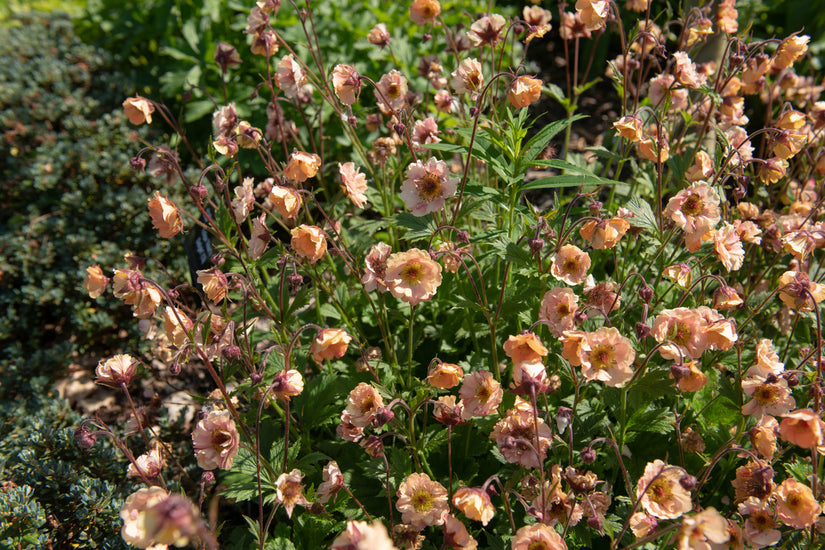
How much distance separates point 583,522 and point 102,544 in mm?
1684

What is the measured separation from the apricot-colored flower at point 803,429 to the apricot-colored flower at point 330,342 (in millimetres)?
1123

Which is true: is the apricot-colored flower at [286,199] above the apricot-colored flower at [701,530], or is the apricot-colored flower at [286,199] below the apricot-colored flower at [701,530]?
above

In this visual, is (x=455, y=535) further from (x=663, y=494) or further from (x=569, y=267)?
(x=569, y=267)

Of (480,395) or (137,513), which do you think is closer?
(137,513)

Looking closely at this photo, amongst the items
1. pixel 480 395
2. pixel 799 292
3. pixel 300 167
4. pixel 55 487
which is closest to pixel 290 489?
pixel 480 395

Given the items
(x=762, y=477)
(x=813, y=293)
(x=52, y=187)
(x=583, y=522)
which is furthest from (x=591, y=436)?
(x=52, y=187)

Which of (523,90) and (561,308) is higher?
(523,90)

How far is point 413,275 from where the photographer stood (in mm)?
1725

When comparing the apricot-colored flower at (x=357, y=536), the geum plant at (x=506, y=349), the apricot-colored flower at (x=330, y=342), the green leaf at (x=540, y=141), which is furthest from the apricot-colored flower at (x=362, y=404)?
the green leaf at (x=540, y=141)

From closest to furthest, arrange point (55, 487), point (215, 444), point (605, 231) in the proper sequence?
point (215, 444) < point (605, 231) < point (55, 487)

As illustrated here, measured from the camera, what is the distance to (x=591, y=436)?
Answer: 1959 millimetres

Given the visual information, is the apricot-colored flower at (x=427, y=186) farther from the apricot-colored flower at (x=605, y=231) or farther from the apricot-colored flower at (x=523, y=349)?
the apricot-colored flower at (x=523, y=349)

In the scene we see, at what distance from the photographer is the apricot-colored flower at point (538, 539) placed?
55.2 inches

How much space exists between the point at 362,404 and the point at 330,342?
24cm
